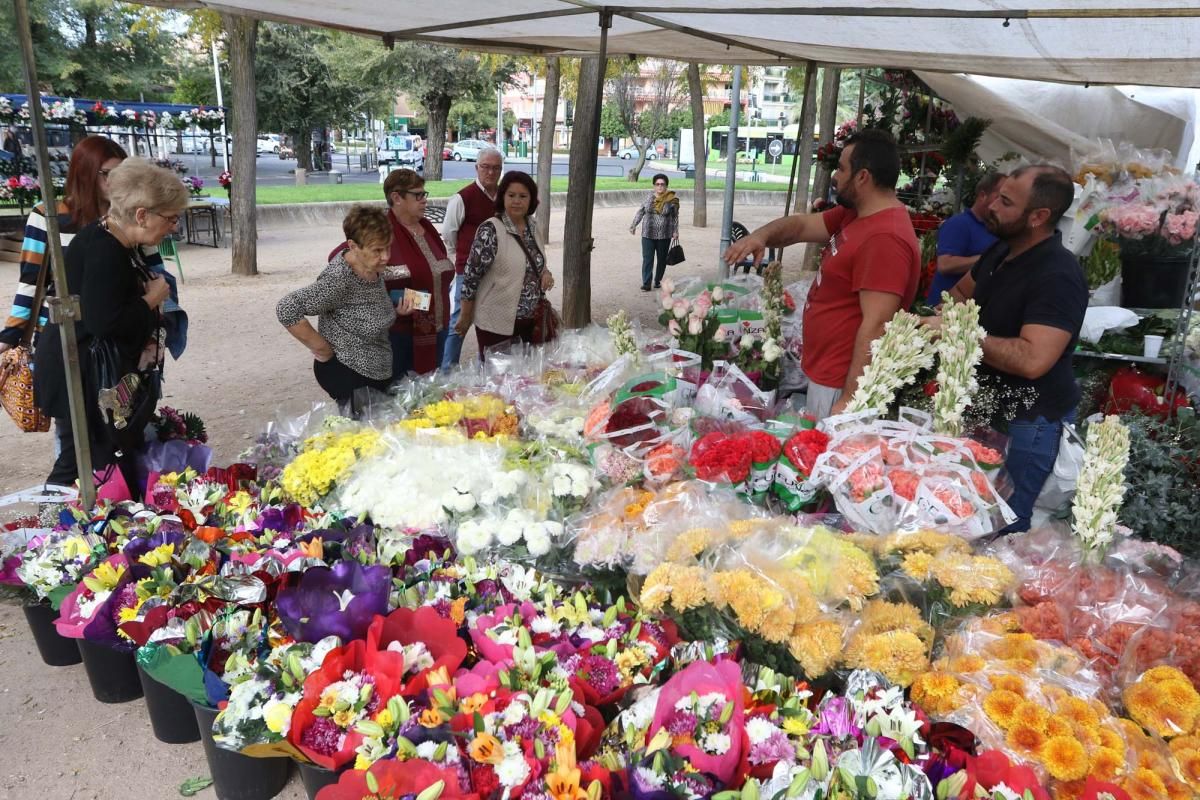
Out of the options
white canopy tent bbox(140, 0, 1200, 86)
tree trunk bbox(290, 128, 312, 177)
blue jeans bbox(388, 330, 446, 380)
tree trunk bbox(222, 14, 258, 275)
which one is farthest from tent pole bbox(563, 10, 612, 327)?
tree trunk bbox(290, 128, 312, 177)

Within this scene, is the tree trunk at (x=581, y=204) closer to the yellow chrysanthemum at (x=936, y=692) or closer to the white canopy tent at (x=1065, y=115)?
the white canopy tent at (x=1065, y=115)

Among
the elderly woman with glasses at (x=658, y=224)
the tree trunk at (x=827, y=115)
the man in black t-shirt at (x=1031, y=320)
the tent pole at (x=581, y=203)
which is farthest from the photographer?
the tree trunk at (x=827, y=115)

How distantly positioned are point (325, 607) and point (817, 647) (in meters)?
1.13

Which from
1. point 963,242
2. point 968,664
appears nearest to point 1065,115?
point 963,242

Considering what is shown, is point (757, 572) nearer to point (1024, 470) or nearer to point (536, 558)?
point (536, 558)

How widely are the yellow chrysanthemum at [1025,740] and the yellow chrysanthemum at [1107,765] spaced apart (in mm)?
91

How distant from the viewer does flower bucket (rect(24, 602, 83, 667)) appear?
2.51 m

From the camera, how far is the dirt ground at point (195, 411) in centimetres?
213

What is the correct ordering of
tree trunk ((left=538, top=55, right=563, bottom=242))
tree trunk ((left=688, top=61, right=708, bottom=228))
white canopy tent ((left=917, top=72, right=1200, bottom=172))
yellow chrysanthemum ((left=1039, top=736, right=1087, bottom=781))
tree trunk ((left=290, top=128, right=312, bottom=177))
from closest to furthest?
yellow chrysanthemum ((left=1039, top=736, right=1087, bottom=781))
white canopy tent ((left=917, top=72, right=1200, bottom=172))
tree trunk ((left=538, top=55, right=563, bottom=242))
tree trunk ((left=688, top=61, right=708, bottom=228))
tree trunk ((left=290, top=128, right=312, bottom=177))

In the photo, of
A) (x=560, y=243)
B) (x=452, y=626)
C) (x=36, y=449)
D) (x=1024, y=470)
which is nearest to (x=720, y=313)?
(x=1024, y=470)

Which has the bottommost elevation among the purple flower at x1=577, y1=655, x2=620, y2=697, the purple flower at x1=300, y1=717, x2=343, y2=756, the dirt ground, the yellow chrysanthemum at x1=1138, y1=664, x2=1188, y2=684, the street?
the dirt ground

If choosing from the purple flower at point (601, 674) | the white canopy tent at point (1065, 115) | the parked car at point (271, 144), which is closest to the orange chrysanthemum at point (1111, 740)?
the purple flower at point (601, 674)

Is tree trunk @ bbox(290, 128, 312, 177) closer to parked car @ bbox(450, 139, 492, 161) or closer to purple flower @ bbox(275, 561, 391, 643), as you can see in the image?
parked car @ bbox(450, 139, 492, 161)

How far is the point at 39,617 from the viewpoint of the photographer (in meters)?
2.52
